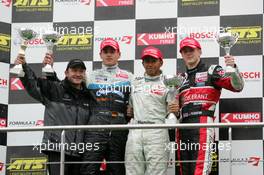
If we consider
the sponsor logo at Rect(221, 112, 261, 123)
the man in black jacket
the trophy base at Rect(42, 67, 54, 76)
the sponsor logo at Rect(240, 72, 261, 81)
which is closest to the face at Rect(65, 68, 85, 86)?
the man in black jacket

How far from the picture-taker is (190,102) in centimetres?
632

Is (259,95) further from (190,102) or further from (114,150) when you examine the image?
(114,150)

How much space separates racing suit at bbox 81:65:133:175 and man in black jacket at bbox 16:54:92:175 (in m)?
0.07

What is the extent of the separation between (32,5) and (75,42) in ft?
1.64

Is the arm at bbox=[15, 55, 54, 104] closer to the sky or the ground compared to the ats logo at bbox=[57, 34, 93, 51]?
closer to the ground

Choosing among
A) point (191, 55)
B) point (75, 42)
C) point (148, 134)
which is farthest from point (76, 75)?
point (75, 42)

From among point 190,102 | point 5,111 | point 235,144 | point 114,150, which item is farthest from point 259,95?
point 5,111

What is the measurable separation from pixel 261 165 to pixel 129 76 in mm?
1170

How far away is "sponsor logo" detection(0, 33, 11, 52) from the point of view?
24.3 ft

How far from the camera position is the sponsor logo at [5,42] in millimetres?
7422

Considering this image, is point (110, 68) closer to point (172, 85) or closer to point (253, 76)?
point (172, 85)

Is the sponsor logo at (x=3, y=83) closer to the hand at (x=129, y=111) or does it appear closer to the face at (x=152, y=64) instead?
the hand at (x=129, y=111)

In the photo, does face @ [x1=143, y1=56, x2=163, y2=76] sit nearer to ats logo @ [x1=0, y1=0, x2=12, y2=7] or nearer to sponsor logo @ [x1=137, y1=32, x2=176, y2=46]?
sponsor logo @ [x1=137, y1=32, x2=176, y2=46]

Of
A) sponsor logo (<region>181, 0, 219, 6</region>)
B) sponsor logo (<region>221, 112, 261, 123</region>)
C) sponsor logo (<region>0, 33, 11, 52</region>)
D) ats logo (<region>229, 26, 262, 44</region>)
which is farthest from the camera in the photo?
sponsor logo (<region>0, 33, 11, 52</region>)
